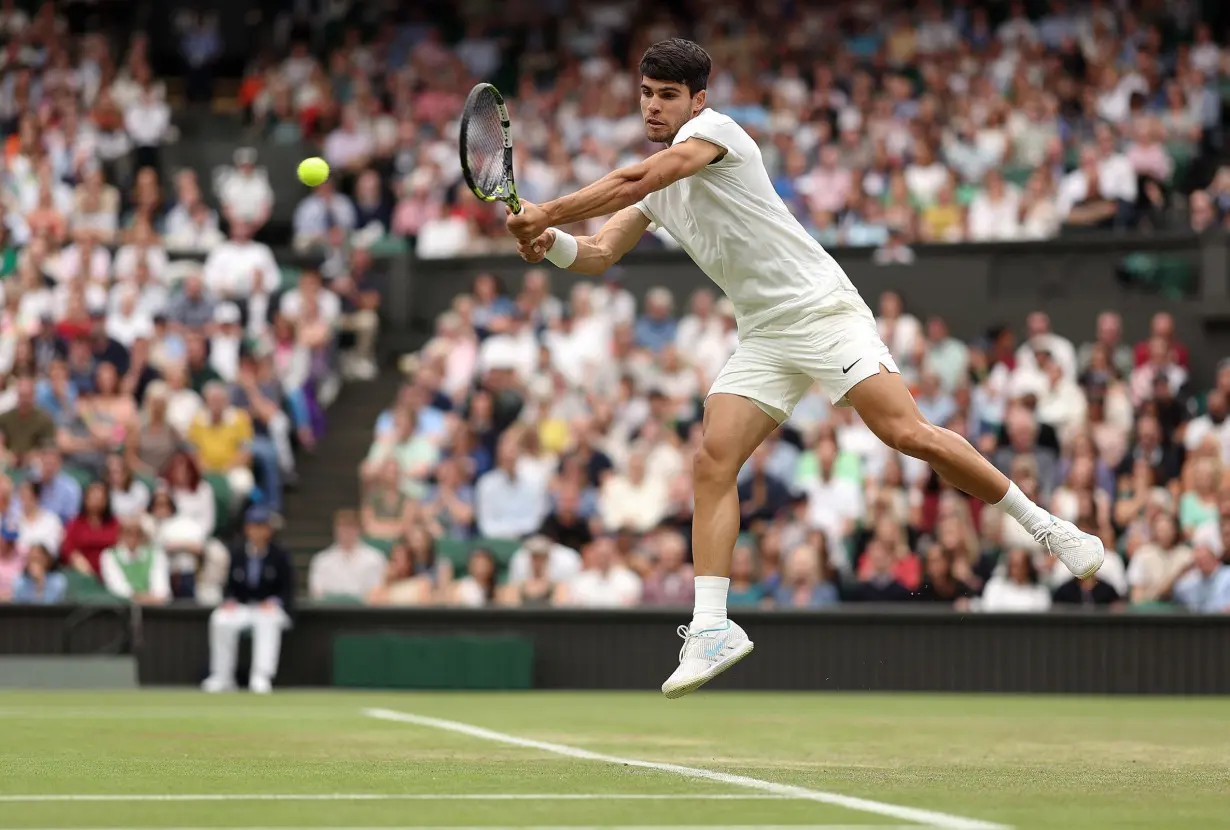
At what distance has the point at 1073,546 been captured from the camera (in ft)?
26.9

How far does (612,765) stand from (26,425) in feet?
38.3

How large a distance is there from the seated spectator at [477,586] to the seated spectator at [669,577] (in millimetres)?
1251

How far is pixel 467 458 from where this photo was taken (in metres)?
17.3

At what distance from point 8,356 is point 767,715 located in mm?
10041

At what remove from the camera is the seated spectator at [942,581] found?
15.3 metres

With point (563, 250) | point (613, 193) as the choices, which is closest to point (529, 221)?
point (613, 193)

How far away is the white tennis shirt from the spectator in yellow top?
10331 millimetres

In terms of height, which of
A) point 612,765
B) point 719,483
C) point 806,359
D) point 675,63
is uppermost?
point 675,63

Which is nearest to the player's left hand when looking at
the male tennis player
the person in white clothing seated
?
the male tennis player

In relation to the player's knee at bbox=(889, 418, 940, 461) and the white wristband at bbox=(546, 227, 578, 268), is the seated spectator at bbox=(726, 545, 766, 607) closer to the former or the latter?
the player's knee at bbox=(889, 418, 940, 461)

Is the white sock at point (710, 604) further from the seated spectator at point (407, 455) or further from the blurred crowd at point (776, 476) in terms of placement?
the seated spectator at point (407, 455)

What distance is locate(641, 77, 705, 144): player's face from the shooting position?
25.2 feet

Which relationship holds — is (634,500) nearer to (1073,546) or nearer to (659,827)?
(1073,546)

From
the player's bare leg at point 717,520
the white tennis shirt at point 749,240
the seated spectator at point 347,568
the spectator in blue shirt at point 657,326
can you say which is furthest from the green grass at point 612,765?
the spectator in blue shirt at point 657,326
